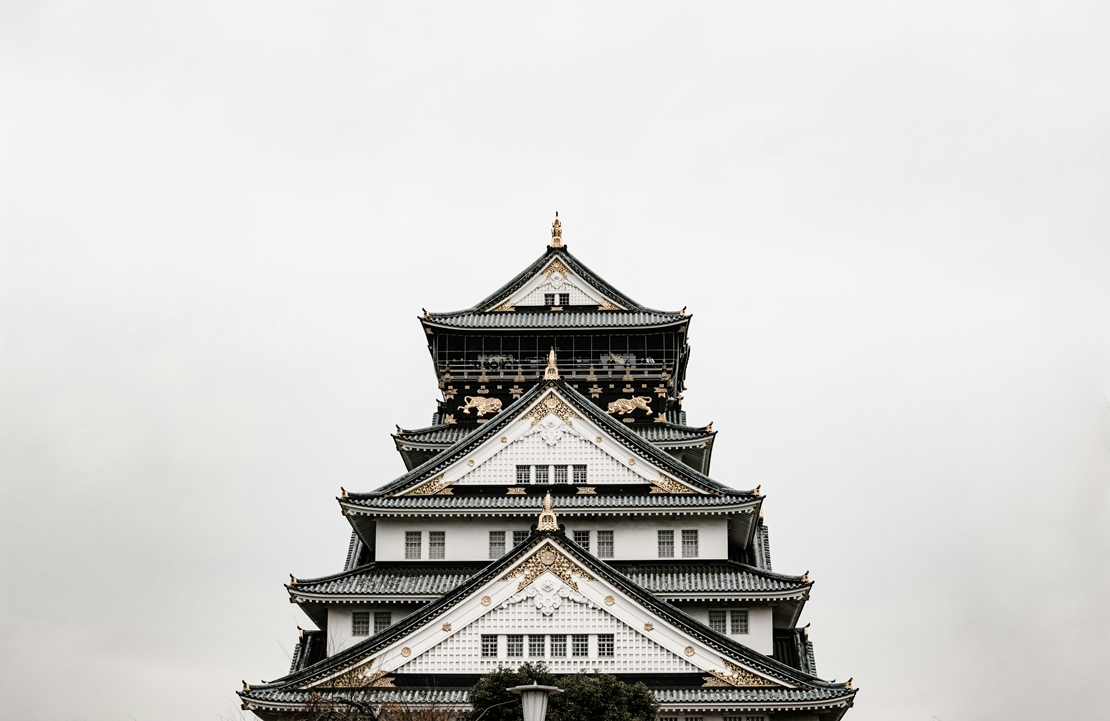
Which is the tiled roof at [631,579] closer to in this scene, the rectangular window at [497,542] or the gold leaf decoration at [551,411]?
the rectangular window at [497,542]

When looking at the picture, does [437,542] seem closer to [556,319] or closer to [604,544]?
[604,544]

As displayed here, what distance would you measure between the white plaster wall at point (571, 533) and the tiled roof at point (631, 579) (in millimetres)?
460

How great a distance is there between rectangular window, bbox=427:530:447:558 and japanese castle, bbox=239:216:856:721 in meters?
0.05

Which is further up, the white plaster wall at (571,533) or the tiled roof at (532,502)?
the tiled roof at (532,502)

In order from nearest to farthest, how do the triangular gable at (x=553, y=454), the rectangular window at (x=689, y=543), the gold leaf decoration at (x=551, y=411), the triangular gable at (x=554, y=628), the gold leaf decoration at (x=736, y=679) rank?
the gold leaf decoration at (x=736, y=679) < the triangular gable at (x=554, y=628) < the rectangular window at (x=689, y=543) < the triangular gable at (x=553, y=454) < the gold leaf decoration at (x=551, y=411)

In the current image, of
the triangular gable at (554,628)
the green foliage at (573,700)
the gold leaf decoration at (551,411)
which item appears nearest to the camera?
the green foliage at (573,700)

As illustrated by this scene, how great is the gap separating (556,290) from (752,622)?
20.5 metres

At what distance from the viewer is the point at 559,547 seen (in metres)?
42.8

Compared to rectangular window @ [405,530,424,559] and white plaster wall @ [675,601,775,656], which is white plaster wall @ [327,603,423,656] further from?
white plaster wall @ [675,601,775,656]

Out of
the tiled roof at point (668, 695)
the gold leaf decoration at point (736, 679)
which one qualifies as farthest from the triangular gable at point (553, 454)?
the tiled roof at point (668, 695)

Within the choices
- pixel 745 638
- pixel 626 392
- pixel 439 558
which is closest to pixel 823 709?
pixel 745 638

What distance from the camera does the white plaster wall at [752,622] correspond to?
46344 mm

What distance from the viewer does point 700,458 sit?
5712 cm

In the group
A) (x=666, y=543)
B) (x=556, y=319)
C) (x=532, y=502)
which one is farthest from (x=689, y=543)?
(x=556, y=319)
